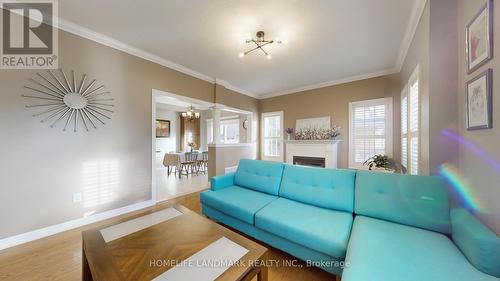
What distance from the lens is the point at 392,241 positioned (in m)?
1.24

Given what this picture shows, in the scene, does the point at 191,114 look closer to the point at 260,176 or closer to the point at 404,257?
the point at 260,176

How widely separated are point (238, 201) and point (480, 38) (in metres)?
2.48

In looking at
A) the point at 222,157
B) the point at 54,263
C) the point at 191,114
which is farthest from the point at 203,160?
the point at 54,263

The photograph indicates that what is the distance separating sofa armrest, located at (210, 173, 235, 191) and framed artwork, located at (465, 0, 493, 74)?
9.00 ft

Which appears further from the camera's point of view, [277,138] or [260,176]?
[277,138]

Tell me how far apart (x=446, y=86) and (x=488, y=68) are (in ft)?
1.56

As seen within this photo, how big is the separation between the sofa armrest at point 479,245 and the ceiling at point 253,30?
2.17 m

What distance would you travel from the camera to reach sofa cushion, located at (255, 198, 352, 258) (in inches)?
52.1

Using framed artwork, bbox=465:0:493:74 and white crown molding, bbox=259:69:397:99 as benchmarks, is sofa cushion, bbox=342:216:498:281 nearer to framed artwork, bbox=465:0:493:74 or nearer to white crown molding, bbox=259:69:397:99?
framed artwork, bbox=465:0:493:74

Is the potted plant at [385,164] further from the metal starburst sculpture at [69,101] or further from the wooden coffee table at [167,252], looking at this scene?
the metal starburst sculpture at [69,101]

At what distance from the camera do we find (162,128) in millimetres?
7012

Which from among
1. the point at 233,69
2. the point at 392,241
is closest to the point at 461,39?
the point at 392,241

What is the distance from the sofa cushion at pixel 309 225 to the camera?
1.32 m

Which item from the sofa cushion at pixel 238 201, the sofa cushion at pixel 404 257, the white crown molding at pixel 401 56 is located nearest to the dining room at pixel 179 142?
the sofa cushion at pixel 238 201
